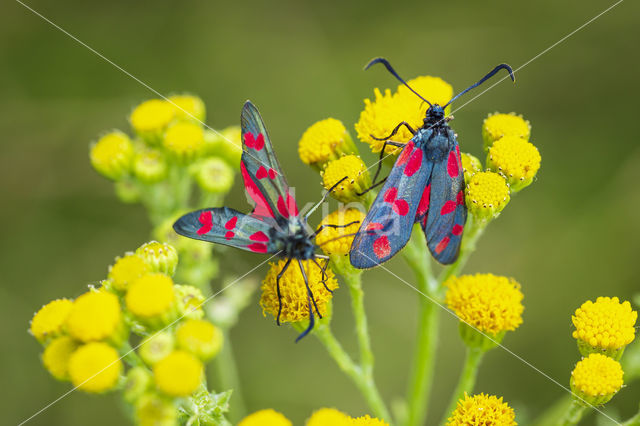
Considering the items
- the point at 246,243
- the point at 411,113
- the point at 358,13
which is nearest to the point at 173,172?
the point at 246,243

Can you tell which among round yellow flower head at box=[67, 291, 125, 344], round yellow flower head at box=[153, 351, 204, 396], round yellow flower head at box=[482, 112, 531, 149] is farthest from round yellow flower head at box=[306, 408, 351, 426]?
round yellow flower head at box=[482, 112, 531, 149]

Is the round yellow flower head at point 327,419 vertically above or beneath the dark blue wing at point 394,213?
beneath

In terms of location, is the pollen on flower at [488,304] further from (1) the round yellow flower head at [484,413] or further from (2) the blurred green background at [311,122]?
(2) the blurred green background at [311,122]

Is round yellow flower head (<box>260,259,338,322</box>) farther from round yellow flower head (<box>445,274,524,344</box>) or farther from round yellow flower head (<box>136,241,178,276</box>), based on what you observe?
round yellow flower head (<box>445,274,524,344</box>)

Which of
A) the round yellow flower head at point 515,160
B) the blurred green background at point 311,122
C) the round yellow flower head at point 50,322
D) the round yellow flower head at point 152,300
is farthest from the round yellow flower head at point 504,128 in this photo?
the round yellow flower head at point 50,322

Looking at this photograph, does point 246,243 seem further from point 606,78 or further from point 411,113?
point 606,78
